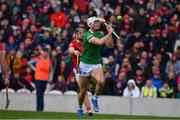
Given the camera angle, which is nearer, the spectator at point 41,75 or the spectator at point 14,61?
the spectator at point 41,75

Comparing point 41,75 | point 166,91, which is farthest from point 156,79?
point 41,75

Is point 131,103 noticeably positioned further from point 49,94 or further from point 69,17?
point 69,17

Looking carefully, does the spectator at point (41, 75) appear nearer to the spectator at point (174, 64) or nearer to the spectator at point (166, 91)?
the spectator at point (166, 91)

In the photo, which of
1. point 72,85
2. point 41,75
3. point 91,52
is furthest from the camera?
point 72,85

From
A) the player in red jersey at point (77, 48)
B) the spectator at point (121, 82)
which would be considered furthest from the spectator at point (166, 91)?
the player in red jersey at point (77, 48)

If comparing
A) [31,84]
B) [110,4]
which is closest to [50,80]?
[31,84]

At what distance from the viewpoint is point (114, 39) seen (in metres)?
30.1

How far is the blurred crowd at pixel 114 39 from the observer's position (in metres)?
27.7

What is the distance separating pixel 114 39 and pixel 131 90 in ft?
11.7

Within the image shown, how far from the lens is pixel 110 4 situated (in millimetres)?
32062

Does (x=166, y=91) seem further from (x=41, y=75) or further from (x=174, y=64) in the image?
(x=41, y=75)

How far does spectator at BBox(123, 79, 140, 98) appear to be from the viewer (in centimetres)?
2678

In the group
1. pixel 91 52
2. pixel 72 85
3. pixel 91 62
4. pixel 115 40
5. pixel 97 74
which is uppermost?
pixel 115 40

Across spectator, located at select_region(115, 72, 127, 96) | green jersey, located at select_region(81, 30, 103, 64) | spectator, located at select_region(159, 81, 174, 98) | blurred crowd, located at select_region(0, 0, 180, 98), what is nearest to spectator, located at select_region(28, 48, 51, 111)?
blurred crowd, located at select_region(0, 0, 180, 98)
